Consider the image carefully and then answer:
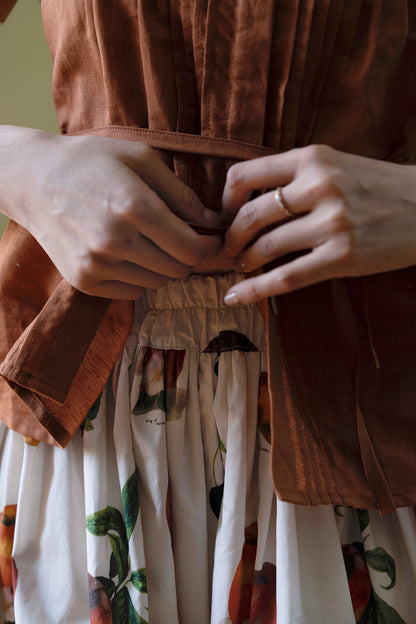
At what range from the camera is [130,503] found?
0.49 m

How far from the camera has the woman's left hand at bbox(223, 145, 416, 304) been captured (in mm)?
370

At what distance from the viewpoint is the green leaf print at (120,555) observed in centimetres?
49

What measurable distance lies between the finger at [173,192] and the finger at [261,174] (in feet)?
0.12

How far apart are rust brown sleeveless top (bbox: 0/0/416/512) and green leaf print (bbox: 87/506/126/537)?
0.10m

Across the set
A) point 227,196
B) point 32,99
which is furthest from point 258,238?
point 32,99

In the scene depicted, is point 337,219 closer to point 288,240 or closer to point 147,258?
point 288,240

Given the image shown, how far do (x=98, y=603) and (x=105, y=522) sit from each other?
0.08 metres

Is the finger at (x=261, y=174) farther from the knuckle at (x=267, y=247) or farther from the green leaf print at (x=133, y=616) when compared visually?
the green leaf print at (x=133, y=616)

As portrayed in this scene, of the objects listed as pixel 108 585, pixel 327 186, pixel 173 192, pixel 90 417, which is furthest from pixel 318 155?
pixel 108 585

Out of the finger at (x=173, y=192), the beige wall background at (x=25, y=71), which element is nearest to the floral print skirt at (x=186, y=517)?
the finger at (x=173, y=192)

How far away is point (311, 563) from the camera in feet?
1.54

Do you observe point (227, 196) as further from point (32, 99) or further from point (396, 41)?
point (32, 99)

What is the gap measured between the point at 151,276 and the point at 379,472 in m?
0.30

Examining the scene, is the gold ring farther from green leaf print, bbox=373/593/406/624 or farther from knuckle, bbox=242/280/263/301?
green leaf print, bbox=373/593/406/624
